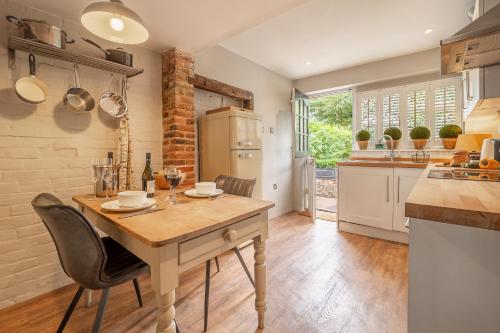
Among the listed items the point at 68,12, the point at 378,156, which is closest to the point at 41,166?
the point at 68,12

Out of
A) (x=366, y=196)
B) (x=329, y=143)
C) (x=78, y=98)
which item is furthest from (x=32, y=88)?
(x=329, y=143)

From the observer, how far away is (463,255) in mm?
766

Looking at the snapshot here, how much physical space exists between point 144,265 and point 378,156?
3467mm

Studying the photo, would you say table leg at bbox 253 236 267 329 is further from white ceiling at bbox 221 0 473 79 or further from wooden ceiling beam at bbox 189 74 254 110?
white ceiling at bbox 221 0 473 79

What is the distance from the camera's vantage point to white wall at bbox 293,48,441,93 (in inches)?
A: 121

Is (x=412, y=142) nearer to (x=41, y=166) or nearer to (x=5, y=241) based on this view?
(x=41, y=166)

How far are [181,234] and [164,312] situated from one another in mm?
305

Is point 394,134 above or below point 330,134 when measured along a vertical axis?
below

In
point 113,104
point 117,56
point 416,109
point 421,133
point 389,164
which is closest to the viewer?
point 117,56

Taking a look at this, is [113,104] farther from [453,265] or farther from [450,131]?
[450,131]

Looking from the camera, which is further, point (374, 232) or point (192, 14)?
point (374, 232)

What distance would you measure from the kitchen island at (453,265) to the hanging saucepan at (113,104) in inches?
92.0

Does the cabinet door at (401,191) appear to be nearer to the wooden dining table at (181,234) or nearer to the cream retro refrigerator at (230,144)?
the cream retro refrigerator at (230,144)

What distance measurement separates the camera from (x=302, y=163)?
4.23 meters
